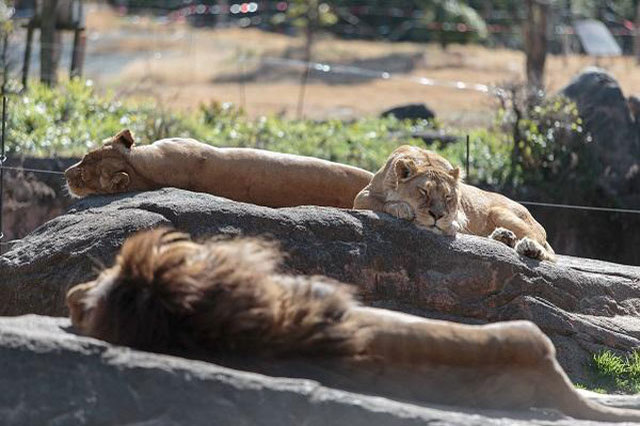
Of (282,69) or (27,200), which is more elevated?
(27,200)

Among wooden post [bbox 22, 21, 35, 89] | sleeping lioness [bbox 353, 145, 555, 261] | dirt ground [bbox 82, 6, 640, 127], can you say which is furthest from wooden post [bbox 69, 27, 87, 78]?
sleeping lioness [bbox 353, 145, 555, 261]

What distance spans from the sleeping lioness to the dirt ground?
12755 mm

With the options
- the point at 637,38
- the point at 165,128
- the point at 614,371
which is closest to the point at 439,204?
the point at 614,371

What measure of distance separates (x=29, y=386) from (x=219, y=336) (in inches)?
25.0

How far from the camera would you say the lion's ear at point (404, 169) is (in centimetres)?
870

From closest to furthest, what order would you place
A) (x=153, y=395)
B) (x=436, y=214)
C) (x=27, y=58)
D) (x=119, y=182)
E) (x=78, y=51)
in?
1. (x=153, y=395)
2. (x=436, y=214)
3. (x=119, y=182)
4. (x=27, y=58)
5. (x=78, y=51)

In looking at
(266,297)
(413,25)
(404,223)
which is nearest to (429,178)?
(404,223)

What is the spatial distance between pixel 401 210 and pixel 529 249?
88cm

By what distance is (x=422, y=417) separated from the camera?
4.23 m

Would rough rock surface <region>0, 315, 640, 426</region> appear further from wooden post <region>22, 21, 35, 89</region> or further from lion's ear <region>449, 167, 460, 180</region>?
wooden post <region>22, 21, 35, 89</region>

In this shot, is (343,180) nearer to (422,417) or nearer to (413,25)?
(422,417)

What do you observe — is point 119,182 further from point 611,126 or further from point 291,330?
point 611,126

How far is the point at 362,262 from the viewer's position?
7.95 metres

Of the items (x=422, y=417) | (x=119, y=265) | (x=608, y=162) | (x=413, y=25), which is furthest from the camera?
(x=413, y=25)
